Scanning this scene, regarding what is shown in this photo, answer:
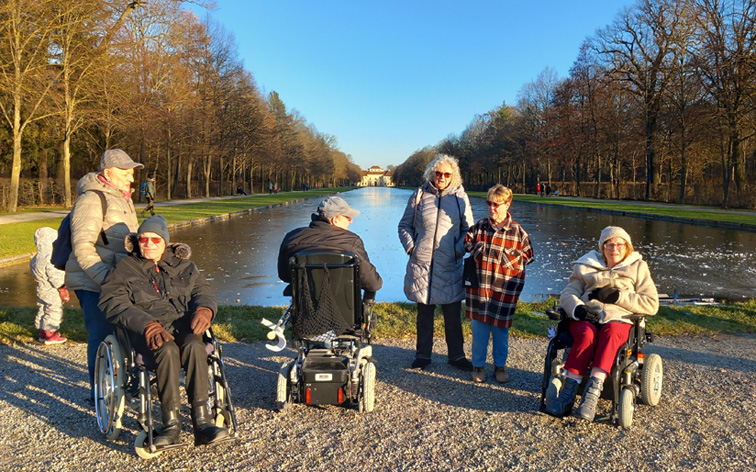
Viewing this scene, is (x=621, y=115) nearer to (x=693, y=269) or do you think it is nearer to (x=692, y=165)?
(x=692, y=165)

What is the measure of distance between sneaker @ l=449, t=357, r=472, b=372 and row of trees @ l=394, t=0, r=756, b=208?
91.7 feet

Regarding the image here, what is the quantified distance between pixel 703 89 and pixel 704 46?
10.7ft

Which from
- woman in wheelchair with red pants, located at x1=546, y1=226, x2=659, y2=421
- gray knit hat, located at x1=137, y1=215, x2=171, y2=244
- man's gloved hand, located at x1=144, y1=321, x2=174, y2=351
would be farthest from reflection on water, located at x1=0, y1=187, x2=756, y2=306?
man's gloved hand, located at x1=144, y1=321, x2=174, y2=351

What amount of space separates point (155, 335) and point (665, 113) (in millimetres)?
38481

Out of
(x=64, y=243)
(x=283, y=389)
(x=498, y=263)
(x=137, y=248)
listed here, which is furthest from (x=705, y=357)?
(x=64, y=243)

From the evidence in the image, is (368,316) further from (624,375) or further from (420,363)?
(624,375)

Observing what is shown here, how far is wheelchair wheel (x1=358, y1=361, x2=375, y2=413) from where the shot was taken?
394cm

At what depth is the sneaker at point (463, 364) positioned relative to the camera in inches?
196

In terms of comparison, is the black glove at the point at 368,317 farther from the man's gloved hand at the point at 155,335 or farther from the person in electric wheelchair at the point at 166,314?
the man's gloved hand at the point at 155,335

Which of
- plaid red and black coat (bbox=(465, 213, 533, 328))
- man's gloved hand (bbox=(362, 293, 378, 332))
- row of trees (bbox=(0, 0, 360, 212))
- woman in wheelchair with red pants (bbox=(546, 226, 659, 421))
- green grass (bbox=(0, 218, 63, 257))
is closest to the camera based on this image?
woman in wheelchair with red pants (bbox=(546, 226, 659, 421))

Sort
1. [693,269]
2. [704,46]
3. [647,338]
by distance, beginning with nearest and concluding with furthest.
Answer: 1. [647,338]
2. [693,269]
3. [704,46]

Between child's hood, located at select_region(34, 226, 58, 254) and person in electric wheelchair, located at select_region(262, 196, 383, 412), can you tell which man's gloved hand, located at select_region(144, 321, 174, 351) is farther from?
child's hood, located at select_region(34, 226, 58, 254)

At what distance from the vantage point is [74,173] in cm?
3806

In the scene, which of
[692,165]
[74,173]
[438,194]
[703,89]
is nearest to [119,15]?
[74,173]
